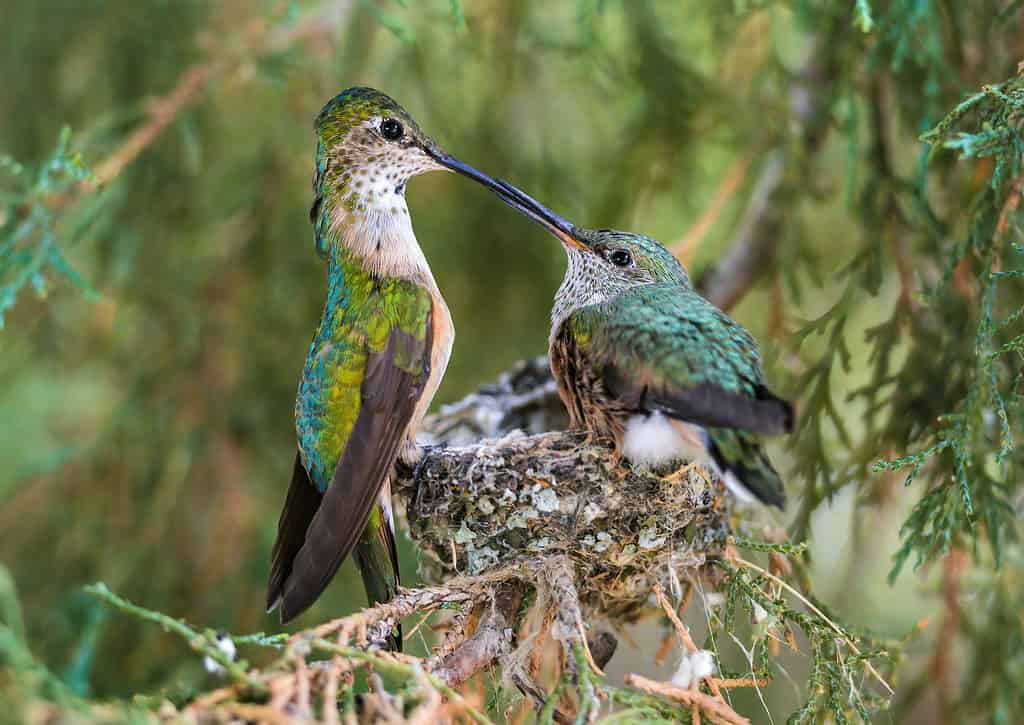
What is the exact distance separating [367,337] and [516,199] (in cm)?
71

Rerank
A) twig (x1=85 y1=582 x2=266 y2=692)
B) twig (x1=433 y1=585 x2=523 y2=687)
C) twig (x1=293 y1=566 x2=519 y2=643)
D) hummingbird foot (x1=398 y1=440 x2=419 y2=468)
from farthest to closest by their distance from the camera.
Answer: hummingbird foot (x1=398 y1=440 x2=419 y2=468)
twig (x1=433 y1=585 x2=523 y2=687)
twig (x1=293 y1=566 x2=519 y2=643)
twig (x1=85 y1=582 x2=266 y2=692)

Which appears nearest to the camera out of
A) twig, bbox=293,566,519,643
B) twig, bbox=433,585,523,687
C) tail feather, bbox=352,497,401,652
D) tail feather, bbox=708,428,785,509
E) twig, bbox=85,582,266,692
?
twig, bbox=85,582,266,692

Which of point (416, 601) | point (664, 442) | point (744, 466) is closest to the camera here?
point (416, 601)

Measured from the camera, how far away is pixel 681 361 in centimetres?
283

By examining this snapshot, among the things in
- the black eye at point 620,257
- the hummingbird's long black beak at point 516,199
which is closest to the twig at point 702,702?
the black eye at point 620,257

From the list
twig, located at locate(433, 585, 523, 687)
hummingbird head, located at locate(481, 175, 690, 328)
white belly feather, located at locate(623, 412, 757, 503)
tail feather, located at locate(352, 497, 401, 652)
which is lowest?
twig, located at locate(433, 585, 523, 687)

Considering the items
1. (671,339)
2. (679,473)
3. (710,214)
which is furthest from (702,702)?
(710,214)

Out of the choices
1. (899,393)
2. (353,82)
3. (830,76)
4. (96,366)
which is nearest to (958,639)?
(899,393)

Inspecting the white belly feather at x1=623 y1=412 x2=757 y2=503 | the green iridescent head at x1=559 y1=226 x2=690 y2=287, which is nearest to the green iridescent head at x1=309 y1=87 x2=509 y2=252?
the green iridescent head at x1=559 y1=226 x2=690 y2=287

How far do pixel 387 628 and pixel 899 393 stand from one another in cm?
188

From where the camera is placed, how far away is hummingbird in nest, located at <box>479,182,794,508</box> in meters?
2.67

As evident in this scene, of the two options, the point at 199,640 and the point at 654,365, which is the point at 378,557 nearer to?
the point at 654,365

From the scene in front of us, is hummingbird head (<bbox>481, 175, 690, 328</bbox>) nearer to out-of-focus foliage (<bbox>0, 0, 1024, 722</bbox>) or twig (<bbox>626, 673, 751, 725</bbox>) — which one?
out-of-focus foliage (<bbox>0, 0, 1024, 722</bbox>)

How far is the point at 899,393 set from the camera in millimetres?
3352
